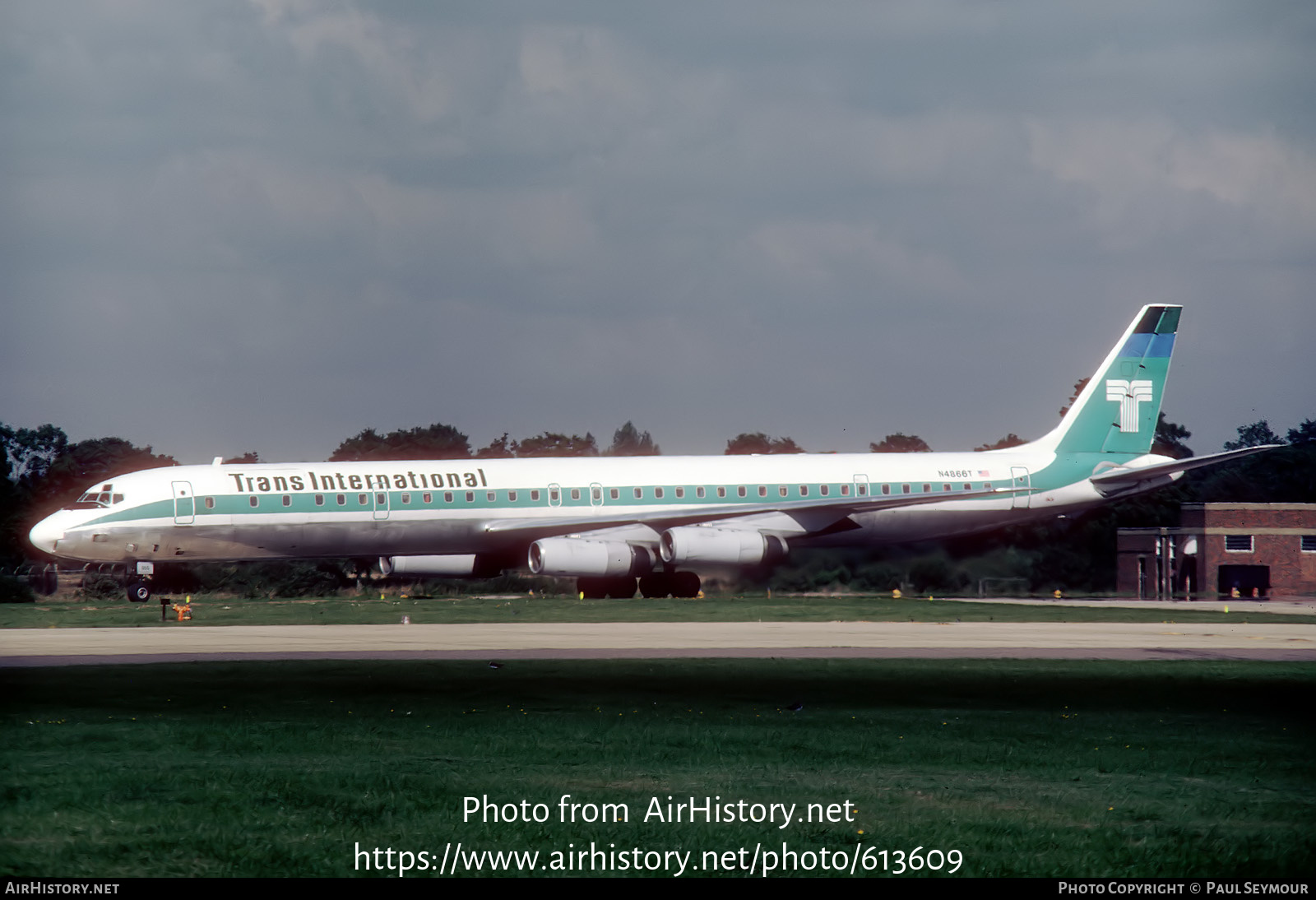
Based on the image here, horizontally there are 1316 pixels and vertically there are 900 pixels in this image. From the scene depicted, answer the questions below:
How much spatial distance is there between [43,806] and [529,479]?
35.0 metres

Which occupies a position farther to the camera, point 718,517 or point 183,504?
point 718,517

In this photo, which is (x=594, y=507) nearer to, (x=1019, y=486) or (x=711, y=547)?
(x=711, y=547)

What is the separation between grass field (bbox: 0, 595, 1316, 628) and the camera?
3581 cm

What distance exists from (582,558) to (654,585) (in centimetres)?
425

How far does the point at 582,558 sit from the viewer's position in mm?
42656

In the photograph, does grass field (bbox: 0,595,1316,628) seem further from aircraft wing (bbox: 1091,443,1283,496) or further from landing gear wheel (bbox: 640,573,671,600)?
aircraft wing (bbox: 1091,443,1283,496)

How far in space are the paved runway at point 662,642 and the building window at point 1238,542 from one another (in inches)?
945

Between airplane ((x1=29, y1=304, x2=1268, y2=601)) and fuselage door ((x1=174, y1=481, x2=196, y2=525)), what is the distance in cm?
4

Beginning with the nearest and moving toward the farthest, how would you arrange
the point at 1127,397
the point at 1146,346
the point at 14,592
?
the point at 14,592, the point at 1127,397, the point at 1146,346

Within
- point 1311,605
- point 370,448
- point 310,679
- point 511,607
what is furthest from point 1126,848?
point 370,448

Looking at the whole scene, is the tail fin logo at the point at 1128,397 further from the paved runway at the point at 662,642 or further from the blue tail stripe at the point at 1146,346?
the paved runway at the point at 662,642

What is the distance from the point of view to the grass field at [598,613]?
35812mm

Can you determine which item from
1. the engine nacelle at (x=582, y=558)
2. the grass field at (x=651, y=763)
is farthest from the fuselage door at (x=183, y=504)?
the grass field at (x=651, y=763)

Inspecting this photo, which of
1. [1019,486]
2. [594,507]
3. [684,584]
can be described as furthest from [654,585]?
[1019,486]
